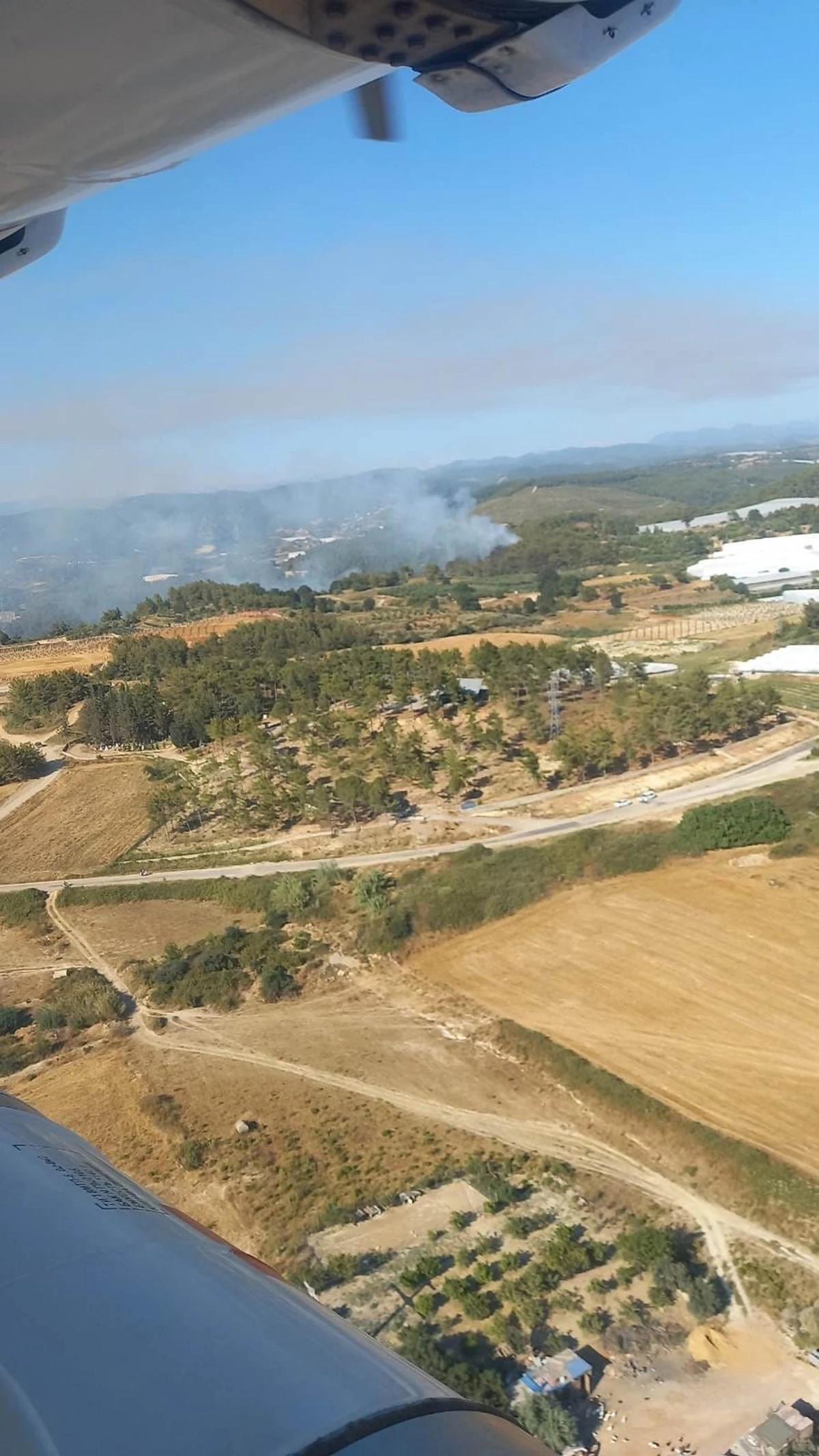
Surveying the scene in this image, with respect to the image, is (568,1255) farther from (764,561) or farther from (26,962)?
(764,561)

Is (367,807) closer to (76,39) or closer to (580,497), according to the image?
(76,39)

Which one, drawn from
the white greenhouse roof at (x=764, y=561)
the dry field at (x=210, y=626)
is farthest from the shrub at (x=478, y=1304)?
the white greenhouse roof at (x=764, y=561)

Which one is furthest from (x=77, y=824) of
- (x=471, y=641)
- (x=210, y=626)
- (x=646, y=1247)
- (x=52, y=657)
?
(x=210, y=626)

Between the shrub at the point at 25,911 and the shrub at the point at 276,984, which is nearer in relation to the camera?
the shrub at the point at 276,984


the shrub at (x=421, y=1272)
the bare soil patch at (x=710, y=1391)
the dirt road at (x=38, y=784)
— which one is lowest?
the bare soil patch at (x=710, y=1391)

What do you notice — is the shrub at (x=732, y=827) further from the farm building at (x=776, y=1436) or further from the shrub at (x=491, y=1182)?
the farm building at (x=776, y=1436)

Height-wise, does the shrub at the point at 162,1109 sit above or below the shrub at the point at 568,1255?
above
